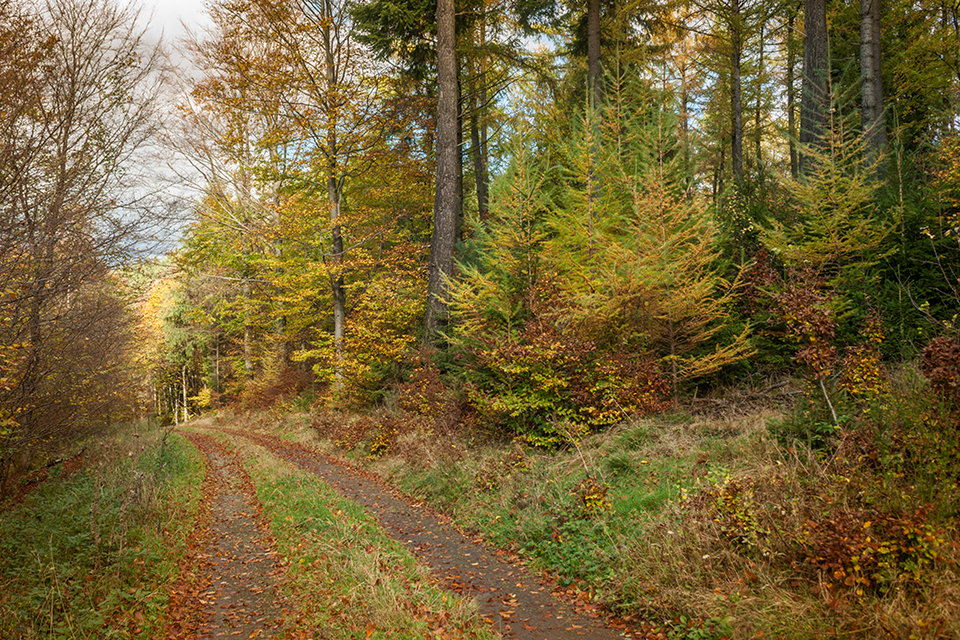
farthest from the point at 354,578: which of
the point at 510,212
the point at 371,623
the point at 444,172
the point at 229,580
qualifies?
the point at 444,172

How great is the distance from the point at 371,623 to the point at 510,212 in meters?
6.95

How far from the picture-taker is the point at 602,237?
8719mm

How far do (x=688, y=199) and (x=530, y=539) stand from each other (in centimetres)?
873

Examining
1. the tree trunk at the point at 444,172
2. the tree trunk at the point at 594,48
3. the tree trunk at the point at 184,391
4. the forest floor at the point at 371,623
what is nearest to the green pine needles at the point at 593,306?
the forest floor at the point at 371,623

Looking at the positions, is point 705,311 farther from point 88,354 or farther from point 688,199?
point 88,354

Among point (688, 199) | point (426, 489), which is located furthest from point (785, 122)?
point (426, 489)

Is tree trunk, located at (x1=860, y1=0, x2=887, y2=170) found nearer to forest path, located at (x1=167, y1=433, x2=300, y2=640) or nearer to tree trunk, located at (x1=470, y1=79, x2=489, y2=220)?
tree trunk, located at (x1=470, y1=79, x2=489, y2=220)

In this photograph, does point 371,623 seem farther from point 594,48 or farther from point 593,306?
point 594,48

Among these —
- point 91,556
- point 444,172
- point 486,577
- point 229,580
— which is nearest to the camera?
point 486,577

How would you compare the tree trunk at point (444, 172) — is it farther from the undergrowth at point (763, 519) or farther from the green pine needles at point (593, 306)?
the undergrowth at point (763, 519)

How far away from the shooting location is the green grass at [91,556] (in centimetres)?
448

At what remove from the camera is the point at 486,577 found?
5445mm

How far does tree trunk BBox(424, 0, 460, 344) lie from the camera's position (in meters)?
12.5

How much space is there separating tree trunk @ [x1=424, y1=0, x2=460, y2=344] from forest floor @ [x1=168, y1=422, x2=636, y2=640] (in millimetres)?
5327
